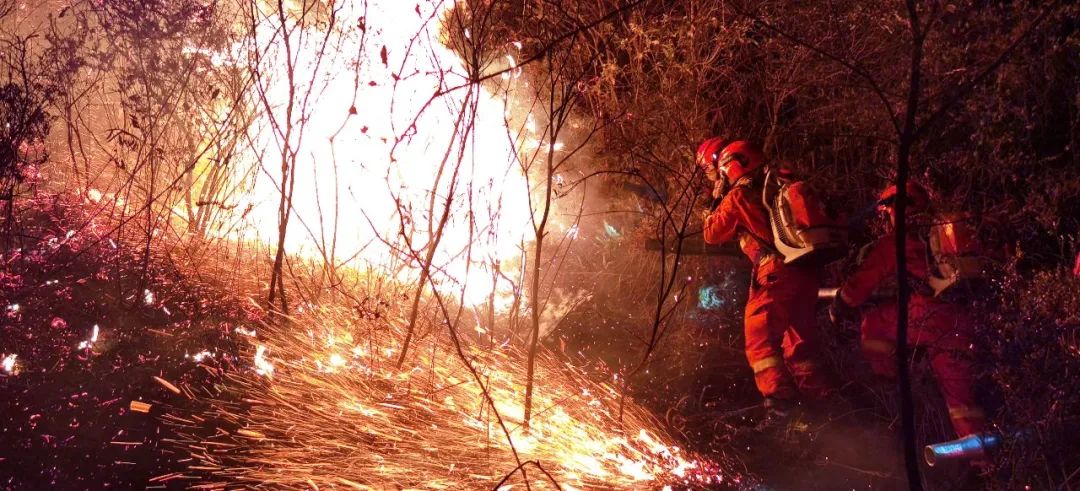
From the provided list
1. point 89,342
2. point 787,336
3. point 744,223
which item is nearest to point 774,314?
point 787,336

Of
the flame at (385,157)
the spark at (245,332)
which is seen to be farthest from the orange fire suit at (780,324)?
the spark at (245,332)

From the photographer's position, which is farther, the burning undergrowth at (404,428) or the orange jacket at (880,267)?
the orange jacket at (880,267)

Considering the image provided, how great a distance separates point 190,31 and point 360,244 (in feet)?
11.1

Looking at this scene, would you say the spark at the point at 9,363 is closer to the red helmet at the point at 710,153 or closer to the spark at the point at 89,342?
the spark at the point at 89,342

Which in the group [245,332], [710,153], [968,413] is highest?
[710,153]

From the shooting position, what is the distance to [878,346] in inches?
188

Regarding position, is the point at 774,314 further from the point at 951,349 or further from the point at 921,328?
the point at 951,349

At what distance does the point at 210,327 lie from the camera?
5355 mm

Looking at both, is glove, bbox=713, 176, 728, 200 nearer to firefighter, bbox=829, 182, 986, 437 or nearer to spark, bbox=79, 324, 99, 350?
firefighter, bbox=829, 182, 986, 437

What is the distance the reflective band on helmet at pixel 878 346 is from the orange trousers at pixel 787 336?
0.47m

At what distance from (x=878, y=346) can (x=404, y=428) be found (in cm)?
344

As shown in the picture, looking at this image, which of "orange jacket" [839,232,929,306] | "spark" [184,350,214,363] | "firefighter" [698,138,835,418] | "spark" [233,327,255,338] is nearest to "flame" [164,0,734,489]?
"spark" [233,327,255,338]

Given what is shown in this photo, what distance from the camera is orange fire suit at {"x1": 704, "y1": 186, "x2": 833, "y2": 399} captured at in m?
4.56

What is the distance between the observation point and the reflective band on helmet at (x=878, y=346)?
4.75 m
